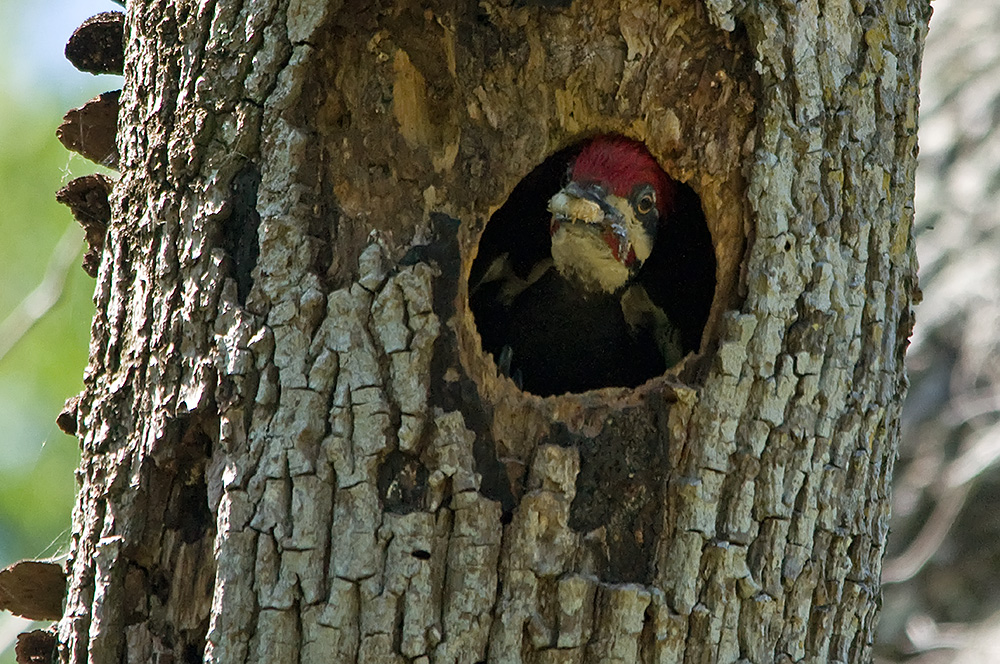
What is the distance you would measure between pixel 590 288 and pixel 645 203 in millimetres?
356

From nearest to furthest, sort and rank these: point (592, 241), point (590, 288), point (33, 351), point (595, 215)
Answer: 1. point (595, 215)
2. point (592, 241)
3. point (590, 288)
4. point (33, 351)

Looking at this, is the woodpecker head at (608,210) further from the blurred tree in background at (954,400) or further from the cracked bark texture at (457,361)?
the blurred tree in background at (954,400)

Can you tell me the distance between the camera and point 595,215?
2.65m

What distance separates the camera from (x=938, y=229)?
531 centimetres

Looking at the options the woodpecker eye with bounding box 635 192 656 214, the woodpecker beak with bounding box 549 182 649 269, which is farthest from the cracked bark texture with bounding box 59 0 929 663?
the woodpecker eye with bounding box 635 192 656 214

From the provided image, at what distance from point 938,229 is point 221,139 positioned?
441 centimetres

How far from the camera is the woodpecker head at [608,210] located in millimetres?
2615

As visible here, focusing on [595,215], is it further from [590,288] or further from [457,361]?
[457,361]

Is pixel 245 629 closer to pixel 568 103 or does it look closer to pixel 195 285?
pixel 195 285

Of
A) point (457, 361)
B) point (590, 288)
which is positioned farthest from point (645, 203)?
point (457, 361)

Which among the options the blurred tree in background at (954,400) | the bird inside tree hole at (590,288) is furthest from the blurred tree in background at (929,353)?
the bird inside tree hole at (590,288)

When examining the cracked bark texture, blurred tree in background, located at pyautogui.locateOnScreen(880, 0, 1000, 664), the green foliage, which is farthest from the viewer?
the green foliage

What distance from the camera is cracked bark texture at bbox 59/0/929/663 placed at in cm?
178

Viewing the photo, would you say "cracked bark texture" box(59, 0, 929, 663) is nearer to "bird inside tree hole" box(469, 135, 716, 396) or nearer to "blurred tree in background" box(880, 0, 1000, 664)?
"bird inside tree hole" box(469, 135, 716, 396)
